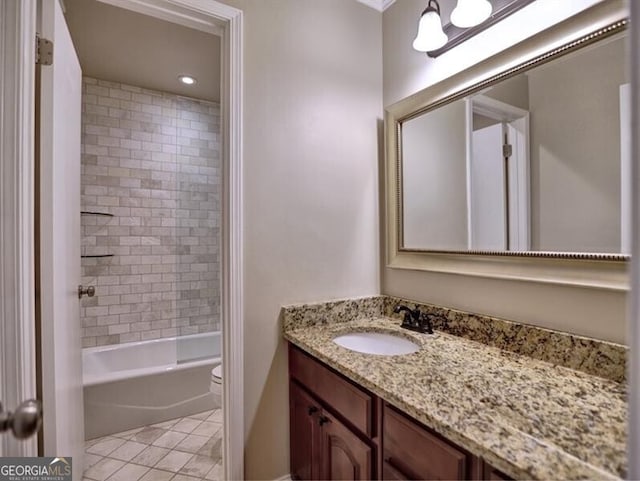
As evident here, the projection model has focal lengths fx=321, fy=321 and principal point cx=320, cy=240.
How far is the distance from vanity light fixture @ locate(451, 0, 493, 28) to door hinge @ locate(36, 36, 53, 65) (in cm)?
149

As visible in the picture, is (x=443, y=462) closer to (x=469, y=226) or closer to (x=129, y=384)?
(x=469, y=226)

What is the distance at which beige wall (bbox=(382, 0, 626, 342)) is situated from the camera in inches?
39.6

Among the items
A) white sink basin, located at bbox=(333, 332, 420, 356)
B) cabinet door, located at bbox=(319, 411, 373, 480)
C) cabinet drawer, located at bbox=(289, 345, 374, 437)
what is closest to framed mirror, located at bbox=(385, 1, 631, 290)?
white sink basin, located at bbox=(333, 332, 420, 356)

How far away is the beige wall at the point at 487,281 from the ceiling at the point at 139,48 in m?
1.18

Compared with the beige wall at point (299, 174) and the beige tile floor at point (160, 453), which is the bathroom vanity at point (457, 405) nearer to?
the beige wall at point (299, 174)

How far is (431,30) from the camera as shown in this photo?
1.36 meters

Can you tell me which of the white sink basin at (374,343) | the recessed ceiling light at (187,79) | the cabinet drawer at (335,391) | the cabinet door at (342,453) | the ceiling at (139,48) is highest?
the recessed ceiling light at (187,79)

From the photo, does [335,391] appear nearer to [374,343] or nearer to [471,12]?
[374,343]

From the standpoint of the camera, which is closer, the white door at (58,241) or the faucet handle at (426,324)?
the white door at (58,241)

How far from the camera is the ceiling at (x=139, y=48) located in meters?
1.82

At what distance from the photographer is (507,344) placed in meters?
1.21

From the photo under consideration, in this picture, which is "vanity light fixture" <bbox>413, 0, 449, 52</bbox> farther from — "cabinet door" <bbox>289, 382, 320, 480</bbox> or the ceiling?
"cabinet door" <bbox>289, 382, 320, 480</bbox>

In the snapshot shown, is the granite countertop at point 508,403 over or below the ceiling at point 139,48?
below

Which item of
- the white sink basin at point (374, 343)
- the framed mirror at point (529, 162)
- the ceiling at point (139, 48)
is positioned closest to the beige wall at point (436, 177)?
the framed mirror at point (529, 162)
